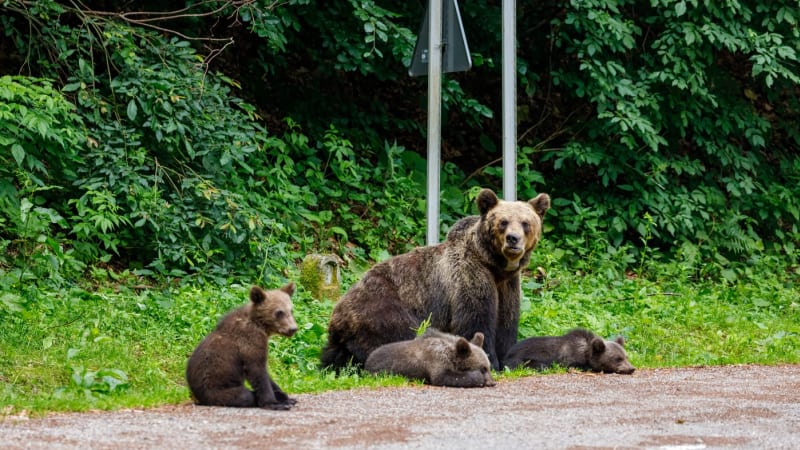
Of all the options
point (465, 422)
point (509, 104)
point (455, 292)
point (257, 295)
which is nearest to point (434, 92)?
point (509, 104)

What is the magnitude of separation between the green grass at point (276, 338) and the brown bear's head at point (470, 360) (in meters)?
0.47

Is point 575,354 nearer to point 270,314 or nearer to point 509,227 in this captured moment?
point 509,227

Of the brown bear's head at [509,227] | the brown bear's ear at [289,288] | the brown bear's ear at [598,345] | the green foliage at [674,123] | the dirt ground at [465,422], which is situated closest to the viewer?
the dirt ground at [465,422]

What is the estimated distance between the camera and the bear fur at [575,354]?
9445mm

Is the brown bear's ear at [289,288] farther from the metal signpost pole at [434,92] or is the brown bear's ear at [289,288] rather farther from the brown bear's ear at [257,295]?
the metal signpost pole at [434,92]

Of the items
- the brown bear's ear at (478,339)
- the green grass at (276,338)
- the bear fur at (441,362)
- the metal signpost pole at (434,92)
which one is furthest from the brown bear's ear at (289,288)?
the metal signpost pole at (434,92)

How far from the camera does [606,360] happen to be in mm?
9438

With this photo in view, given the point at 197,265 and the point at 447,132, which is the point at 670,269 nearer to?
the point at 447,132

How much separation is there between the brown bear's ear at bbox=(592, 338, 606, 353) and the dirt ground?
2.90ft

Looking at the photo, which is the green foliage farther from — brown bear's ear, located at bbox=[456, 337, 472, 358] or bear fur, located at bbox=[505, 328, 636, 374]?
brown bear's ear, located at bbox=[456, 337, 472, 358]

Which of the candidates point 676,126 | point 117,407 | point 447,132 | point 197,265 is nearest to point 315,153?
point 447,132

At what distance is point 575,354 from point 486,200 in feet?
4.86

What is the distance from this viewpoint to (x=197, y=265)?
12688mm

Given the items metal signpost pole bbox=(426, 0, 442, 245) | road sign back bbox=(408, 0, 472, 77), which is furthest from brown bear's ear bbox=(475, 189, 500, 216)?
road sign back bbox=(408, 0, 472, 77)
